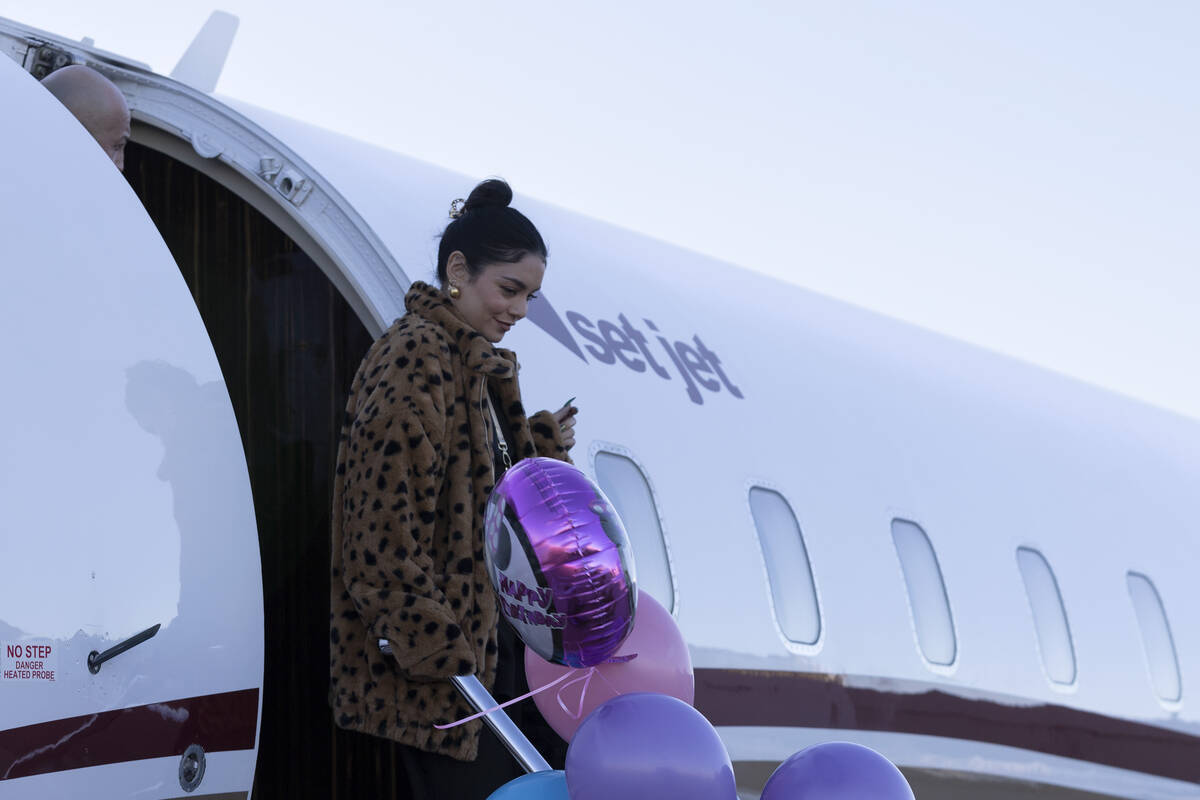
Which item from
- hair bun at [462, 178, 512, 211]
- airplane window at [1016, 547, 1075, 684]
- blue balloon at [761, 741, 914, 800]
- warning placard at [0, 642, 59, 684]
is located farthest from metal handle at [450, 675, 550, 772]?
airplane window at [1016, 547, 1075, 684]

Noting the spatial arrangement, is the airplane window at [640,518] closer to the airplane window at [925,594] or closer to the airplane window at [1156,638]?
the airplane window at [925,594]

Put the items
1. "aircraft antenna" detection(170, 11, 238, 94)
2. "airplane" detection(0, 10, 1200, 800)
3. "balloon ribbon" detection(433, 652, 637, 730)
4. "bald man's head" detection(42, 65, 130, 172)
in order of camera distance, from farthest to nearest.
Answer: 1. "aircraft antenna" detection(170, 11, 238, 94)
2. "bald man's head" detection(42, 65, 130, 172)
3. "balloon ribbon" detection(433, 652, 637, 730)
4. "airplane" detection(0, 10, 1200, 800)

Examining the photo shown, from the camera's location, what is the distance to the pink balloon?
309 cm

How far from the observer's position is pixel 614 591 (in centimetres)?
283

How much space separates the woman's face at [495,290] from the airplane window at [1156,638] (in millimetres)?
5878

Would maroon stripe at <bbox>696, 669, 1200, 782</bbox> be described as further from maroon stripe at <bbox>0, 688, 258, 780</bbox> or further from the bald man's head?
the bald man's head

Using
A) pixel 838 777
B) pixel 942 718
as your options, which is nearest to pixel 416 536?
pixel 838 777

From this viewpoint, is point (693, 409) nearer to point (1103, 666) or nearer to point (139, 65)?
point (139, 65)

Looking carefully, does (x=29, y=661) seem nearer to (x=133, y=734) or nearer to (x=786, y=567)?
(x=133, y=734)

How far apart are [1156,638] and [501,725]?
6376 mm

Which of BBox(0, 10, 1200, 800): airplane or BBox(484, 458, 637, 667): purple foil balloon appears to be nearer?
BBox(484, 458, 637, 667): purple foil balloon

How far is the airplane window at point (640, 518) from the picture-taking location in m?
4.89

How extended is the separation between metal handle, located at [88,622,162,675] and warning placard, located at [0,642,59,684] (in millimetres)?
93

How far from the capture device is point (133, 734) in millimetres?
2916
